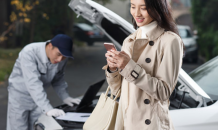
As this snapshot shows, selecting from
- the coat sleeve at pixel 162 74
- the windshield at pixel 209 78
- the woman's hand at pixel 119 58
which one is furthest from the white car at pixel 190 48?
the woman's hand at pixel 119 58

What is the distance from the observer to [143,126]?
1.66 meters

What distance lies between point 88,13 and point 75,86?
5502 mm

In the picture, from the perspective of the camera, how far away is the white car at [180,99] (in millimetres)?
2262

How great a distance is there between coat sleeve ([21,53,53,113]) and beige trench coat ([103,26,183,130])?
4.37 ft

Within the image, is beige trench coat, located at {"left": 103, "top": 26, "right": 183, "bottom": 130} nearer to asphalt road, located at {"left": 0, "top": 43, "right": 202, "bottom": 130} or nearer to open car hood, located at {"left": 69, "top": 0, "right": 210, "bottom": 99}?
open car hood, located at {"left": 69, "top": 0, "right": 210, "bottom": 99}

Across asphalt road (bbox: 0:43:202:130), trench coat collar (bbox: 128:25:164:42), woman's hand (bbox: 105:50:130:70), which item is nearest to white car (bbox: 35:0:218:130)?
trench coat collar (bbox: 128:25:164:42)

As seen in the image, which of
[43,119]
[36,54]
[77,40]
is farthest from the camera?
[77,40]

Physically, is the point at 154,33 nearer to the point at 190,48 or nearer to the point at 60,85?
the point at 60,85

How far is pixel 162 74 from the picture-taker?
1574 millimetres

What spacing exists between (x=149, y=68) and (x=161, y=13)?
335 mm

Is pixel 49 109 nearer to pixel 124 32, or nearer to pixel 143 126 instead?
pixel 124 32

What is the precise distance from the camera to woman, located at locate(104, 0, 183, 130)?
5.12 feet

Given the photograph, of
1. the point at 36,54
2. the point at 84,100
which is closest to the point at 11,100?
the point at 36,54

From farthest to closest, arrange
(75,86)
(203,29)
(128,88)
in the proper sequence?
1. (203,29)
2. (75,86)
3. (128,88)
